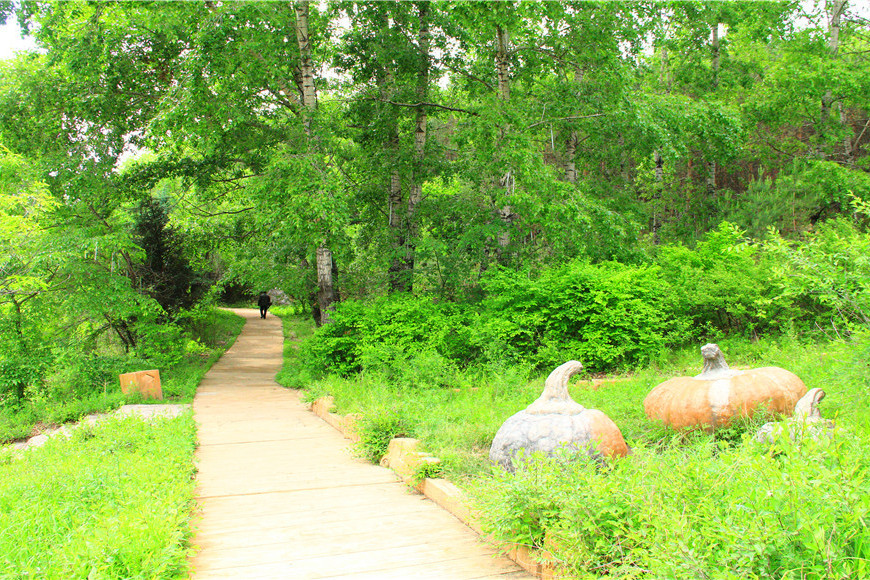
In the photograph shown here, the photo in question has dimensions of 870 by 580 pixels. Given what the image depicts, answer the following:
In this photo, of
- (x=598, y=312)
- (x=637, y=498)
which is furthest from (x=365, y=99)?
(x=637, y=498)

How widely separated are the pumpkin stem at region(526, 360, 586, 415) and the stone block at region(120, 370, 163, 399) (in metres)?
8.32

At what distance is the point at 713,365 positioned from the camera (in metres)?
5.73

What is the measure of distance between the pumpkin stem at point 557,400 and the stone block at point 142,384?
8.32m

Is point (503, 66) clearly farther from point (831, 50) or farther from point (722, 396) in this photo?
point (831, 50)

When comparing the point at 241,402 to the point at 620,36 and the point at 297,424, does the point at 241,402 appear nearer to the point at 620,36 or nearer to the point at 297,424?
the point at 297,424

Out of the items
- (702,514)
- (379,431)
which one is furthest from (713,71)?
(702,514)

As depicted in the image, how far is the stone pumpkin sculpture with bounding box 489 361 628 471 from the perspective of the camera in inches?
172

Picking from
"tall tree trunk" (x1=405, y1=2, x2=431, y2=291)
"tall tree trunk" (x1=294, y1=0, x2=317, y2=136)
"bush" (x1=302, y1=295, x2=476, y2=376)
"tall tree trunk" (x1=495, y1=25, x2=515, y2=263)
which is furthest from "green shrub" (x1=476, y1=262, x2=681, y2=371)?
"tall tree trunk" (x1=294, y1=0, x2=317, y2=136)

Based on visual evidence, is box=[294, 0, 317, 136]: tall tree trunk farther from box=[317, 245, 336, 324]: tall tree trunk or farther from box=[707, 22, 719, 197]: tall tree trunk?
box=[707, 22, 719, 197]: tall tree trunk

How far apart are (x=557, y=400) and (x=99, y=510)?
3216mm

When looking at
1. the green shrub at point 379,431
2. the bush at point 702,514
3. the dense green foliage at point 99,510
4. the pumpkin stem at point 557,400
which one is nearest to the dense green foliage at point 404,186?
the green shrub at point 379,431

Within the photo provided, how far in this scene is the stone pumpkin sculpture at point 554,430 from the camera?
4.36m

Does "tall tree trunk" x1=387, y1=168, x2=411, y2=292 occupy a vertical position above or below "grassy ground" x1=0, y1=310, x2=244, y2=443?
above

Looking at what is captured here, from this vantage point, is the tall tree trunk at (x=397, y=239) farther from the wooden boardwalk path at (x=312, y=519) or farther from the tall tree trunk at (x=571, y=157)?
the wooden boardwalk path at (x=312, y=519)
